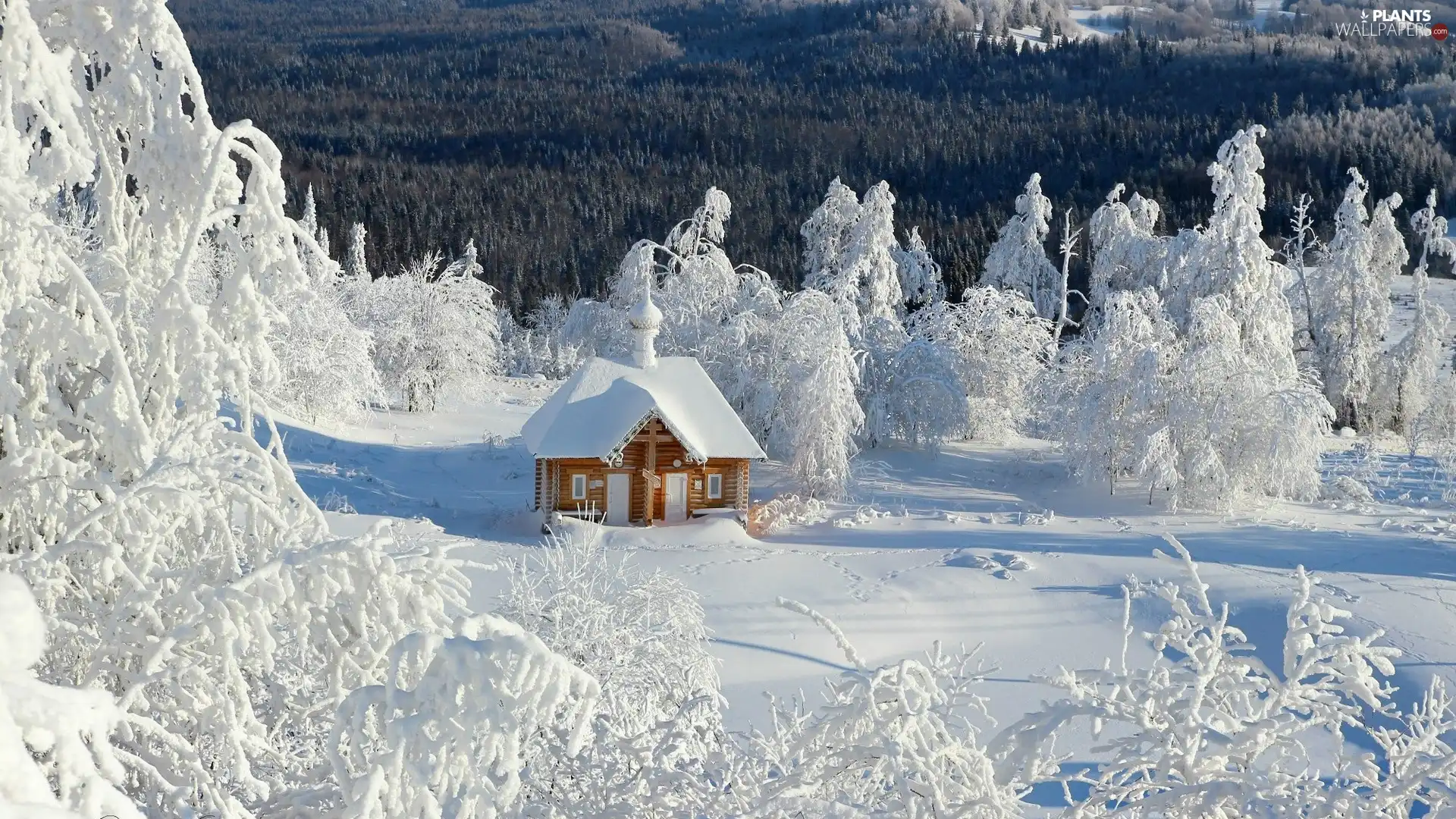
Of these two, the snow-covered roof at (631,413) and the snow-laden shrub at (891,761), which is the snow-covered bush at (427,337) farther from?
the snow-laden shrub at (891,761)

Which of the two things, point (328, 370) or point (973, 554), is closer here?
point (973, 554)

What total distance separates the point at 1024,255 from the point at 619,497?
26.8m

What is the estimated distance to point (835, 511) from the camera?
2558cm

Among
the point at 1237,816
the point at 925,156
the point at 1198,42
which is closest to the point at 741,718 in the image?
the point at 1237,816

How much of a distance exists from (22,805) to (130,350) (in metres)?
3.84

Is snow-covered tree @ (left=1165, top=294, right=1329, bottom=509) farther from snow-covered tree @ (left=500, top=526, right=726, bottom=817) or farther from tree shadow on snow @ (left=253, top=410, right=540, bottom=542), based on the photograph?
tree shadow on snow @ (left=253, top=410, right=540, bottom=542)

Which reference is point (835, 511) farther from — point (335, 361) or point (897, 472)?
point (335, 361)

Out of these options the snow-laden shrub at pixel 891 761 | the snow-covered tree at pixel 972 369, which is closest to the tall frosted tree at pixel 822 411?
the snow-covered tree at pixel 972 369

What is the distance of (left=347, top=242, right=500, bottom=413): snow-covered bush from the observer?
4200cm

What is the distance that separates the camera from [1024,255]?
4609cm

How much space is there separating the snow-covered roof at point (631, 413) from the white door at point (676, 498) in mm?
736

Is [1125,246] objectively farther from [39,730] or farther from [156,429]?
[39,730]

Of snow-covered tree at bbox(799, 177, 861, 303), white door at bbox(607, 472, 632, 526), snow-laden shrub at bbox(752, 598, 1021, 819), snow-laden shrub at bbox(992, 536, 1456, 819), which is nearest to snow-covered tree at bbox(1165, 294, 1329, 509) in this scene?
white door at bbox(607, 472, 632, 526)

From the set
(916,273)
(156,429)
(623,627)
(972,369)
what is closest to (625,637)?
(623,627)
